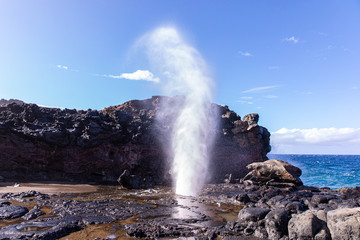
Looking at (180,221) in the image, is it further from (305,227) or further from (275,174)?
(275,174)

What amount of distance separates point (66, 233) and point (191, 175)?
16072 millimetres

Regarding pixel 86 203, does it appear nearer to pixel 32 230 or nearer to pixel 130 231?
pixel 32 230

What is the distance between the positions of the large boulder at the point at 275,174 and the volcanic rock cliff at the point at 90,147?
6453 millimetres

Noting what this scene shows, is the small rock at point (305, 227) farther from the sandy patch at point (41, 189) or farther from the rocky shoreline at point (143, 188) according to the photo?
the sandy patch at point (41, 189)

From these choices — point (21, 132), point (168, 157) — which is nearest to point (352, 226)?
point (168, 157)

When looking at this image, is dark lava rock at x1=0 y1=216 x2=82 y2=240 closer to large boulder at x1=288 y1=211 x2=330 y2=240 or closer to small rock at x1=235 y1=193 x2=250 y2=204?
large boulder at x1=288 y1=211 x2=330 y2=240

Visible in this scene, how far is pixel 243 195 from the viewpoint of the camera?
15.5 metres

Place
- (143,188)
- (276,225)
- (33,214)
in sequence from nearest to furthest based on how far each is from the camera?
(276,225) < (33,214) < (143,188)

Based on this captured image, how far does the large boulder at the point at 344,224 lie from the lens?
6.85 metres

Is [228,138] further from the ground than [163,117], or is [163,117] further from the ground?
[163,117]

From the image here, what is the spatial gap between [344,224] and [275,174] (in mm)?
15580

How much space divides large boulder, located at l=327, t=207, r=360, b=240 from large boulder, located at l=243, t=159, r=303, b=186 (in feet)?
48.6

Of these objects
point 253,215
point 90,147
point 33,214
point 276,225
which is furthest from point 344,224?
point 90,147

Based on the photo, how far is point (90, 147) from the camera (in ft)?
87.6
